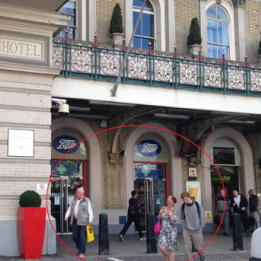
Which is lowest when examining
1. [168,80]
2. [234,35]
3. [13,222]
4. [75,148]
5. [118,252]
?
[118,252]

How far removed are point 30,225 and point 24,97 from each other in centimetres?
353

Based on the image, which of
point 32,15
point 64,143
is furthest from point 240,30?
point 32,15

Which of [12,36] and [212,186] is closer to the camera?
[12,36]

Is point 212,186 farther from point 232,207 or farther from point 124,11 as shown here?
point 124,11

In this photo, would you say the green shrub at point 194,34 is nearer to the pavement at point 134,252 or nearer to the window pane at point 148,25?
the window pane at point 148,25

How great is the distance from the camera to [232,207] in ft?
66.4

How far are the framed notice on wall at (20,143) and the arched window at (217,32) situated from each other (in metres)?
10.7

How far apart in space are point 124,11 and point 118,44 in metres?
1.89

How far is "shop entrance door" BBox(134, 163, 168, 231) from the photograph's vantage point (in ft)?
66.1

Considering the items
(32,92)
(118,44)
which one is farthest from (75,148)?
(32,92)

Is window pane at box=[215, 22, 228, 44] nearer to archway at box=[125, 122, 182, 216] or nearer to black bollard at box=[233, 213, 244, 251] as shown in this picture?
archway at box=[125, 122, 182, 216]

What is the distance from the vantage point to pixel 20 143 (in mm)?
13508

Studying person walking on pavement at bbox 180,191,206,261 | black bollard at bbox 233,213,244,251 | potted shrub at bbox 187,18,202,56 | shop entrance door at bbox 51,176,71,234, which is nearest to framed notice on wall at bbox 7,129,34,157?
person walking on pavement at bbox 180,191,206,261

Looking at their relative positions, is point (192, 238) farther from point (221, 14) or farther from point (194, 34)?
point (221, 14)
